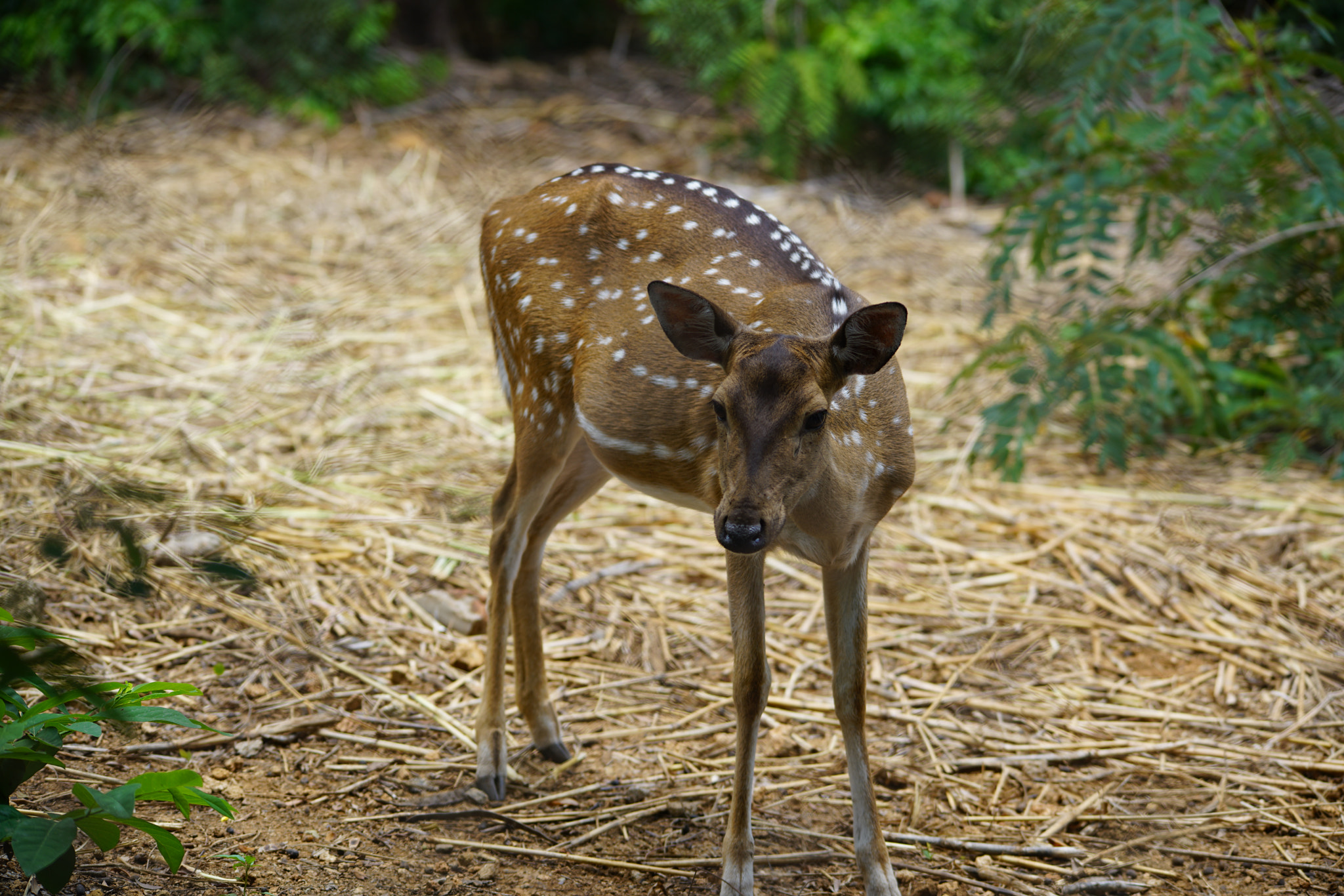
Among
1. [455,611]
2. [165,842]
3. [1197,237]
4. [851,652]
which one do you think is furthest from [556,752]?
[1197,237]

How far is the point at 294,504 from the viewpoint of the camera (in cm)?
484

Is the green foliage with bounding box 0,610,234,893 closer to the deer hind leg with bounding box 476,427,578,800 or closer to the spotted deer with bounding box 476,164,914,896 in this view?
the deer hind leg with bounding box 476,427,578,800

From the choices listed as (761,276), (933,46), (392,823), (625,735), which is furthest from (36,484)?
(933,46)

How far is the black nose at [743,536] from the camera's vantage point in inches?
106

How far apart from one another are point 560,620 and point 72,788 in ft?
7.70

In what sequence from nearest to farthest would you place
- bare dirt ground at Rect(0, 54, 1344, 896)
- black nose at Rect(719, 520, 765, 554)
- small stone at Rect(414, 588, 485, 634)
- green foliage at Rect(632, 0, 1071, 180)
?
1. black nose at Rect(719, 520, 765, 554)
2. bare dirt ground at Rect(0, 54, 1344, 896)
3. small stone at Rect(414, 588, 485, 634)
4. green foliage at Rect(632, 0, 1071, 180)

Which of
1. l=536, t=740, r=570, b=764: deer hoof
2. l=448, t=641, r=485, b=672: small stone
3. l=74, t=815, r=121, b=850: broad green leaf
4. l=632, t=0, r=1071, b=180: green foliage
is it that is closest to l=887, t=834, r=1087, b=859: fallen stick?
l=536, t=740, r=570, b=764: deer hoof

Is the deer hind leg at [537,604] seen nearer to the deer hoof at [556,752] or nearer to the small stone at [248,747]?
the deer hoof at [556,752]

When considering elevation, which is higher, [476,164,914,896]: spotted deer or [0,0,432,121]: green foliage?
[0,0,432,121]: green foliage

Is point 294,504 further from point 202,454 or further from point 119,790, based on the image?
point 119,790

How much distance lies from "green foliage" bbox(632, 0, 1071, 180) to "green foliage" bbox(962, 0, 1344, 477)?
2669 mm

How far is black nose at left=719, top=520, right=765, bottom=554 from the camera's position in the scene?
106 inches

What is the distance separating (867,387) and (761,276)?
1.59 ft

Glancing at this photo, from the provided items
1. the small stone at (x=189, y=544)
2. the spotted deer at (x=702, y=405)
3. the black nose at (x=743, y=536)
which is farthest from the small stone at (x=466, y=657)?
the black nose at (x=743, y=536)
